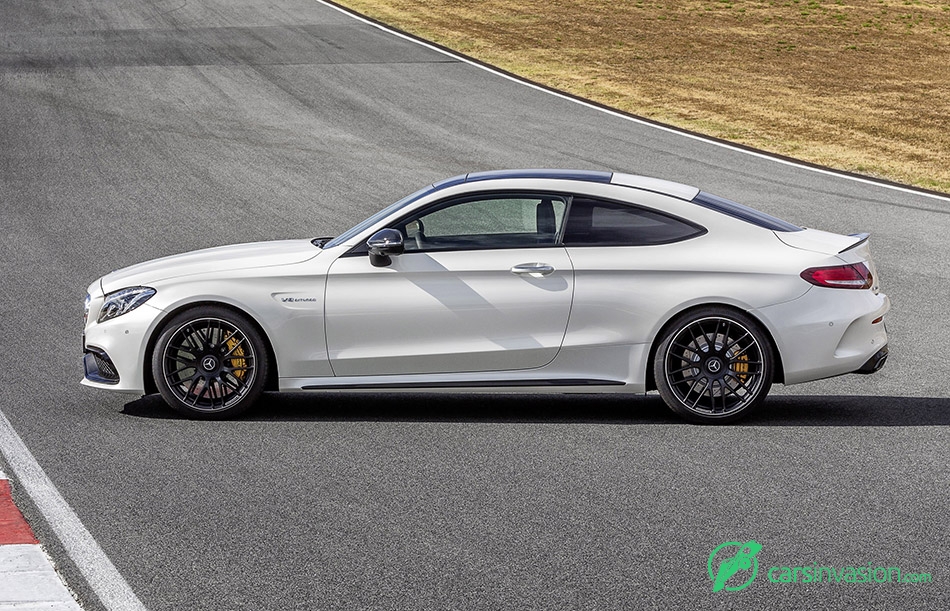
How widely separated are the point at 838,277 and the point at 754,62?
24.0 m

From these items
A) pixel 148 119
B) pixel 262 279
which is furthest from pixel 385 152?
pixel 262 279

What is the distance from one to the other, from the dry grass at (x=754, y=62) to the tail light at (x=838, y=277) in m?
11.4

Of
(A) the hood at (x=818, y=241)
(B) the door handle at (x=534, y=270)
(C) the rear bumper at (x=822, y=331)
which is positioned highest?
(A) the hood at (x=818, y=241)

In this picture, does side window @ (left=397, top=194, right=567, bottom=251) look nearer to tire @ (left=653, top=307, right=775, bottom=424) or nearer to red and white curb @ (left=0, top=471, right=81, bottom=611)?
tire @ (left=653, top=307, right=775, bottom=424)

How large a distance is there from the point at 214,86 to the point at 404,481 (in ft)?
65.4

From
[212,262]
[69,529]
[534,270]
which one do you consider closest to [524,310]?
[534,270]

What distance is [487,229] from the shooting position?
25.7ft

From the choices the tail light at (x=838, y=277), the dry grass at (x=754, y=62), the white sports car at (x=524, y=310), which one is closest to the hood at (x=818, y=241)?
the white sports car at (x=524, y=310)

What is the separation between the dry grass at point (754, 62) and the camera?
22.2 metres

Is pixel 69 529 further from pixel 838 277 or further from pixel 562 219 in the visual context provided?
pixel 838 277

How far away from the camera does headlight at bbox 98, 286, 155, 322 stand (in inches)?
313

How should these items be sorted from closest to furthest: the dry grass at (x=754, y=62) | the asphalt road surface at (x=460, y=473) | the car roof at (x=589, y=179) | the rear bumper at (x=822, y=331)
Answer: the asphalt road surface at (x=460, y=473) → the rear bumper at (x=822, y=331) → the car roof at (x=589, y=179) → the dry grass at (x=754, y=62)

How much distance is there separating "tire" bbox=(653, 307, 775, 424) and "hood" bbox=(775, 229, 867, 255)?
614 millimetres

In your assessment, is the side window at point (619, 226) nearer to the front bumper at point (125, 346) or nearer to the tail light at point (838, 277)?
the tail light at point (838, 277)
